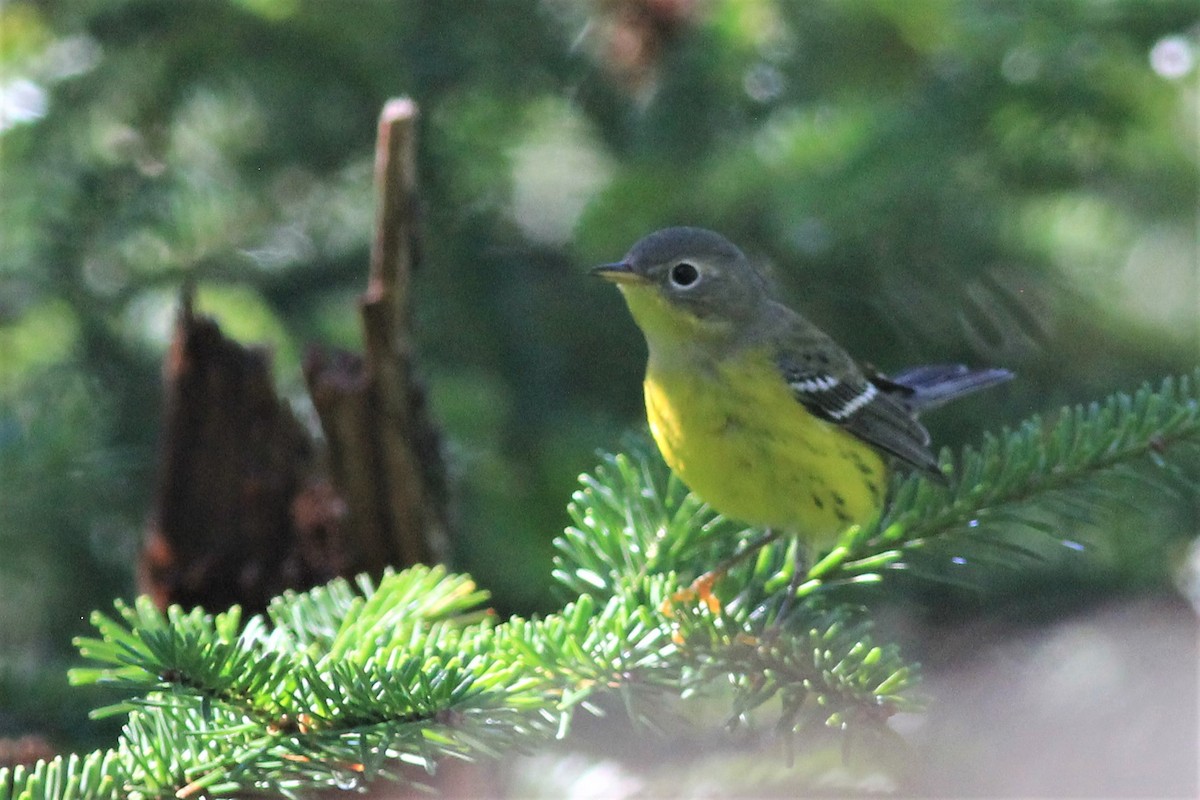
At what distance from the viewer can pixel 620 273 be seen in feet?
10.1

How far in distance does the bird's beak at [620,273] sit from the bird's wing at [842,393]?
1.33 feet

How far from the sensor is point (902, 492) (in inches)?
102

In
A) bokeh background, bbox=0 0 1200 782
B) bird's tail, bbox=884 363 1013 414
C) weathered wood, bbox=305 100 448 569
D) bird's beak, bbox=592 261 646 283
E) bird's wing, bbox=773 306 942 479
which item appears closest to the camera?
weathered wood, bbox=305 100 448 569

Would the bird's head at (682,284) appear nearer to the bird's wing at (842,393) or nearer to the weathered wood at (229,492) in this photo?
the bird's wing at (842,393)

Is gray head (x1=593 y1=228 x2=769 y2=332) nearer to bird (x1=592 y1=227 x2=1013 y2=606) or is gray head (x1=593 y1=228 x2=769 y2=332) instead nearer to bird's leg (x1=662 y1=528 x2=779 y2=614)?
bird (x1=592 y1=227 x2=1013 y2=606)

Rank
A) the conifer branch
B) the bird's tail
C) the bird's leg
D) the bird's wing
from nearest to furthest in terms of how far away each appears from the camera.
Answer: the conifer branch < the bird's leg < the bird's wing < the bird's tail

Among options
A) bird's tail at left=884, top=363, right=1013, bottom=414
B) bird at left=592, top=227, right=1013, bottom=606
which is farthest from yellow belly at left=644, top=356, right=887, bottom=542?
bird's tail at left=884, top=363, right=1013, bottom=414

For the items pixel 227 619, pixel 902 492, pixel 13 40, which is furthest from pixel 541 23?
pixel 227 619

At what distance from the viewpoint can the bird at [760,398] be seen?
2766 mm

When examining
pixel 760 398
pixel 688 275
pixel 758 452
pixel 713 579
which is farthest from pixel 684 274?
pixel 713 579

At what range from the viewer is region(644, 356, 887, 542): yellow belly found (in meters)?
2.70

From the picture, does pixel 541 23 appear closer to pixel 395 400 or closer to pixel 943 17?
pixel 943 17

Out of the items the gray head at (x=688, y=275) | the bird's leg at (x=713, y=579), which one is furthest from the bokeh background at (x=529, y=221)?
the bird's leg at (x=713, y=579)

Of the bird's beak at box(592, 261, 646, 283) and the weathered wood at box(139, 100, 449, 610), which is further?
the bird's beak at box(592, 261, 646, 283)
